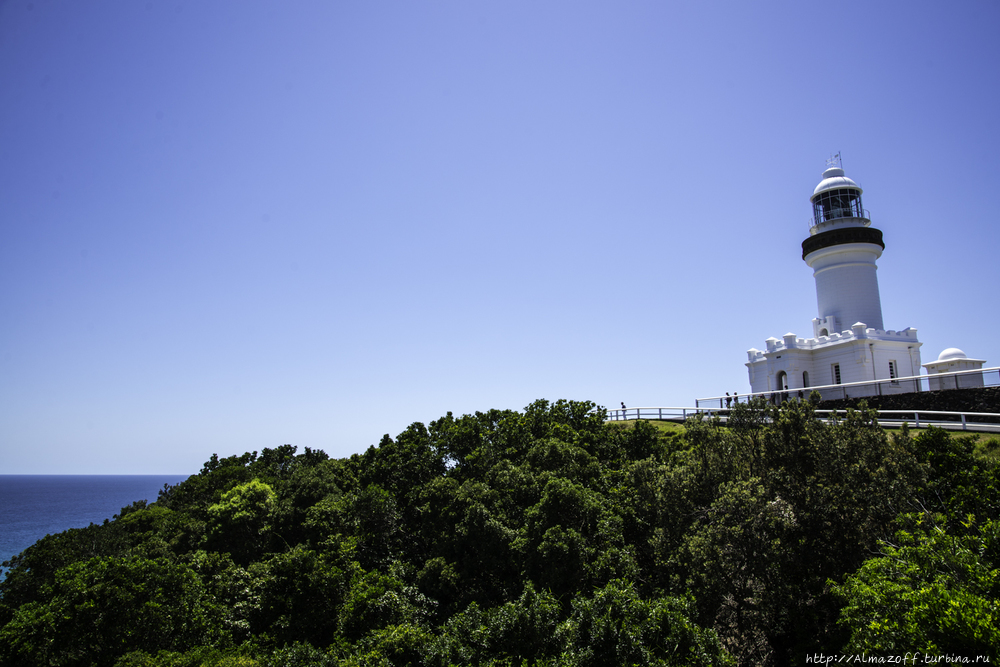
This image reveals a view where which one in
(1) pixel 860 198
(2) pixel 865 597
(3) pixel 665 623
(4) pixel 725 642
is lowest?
(4) pixel 725 642

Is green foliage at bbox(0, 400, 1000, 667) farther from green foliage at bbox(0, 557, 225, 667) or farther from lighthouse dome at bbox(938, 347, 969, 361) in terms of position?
lighthouse dome at bbox(938, 347, 969, 361)

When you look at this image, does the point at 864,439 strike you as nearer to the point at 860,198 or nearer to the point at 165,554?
the point at 860,198

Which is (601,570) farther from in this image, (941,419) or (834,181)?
(834,181)

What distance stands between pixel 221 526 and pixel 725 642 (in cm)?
2230

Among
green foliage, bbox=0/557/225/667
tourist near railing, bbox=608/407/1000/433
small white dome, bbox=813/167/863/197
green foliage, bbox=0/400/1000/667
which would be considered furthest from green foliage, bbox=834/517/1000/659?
small white dome, bbox=813/167/863/197

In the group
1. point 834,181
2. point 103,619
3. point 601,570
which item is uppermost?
point 834,181

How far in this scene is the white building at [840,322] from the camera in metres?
29.8

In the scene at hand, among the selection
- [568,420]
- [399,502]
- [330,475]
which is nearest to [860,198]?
[568,420]

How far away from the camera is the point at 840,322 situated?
106ft

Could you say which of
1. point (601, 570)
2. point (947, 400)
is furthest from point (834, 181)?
point (601, 570)

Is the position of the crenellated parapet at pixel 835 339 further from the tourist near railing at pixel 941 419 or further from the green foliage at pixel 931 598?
the green foliage at pixel 931 598

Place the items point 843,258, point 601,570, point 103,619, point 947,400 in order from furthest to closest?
point 843,258 → point 947,400 → point 601,570 → point 103,619

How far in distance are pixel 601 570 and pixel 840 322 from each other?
25524 millimetres

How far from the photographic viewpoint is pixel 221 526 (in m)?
25.1
